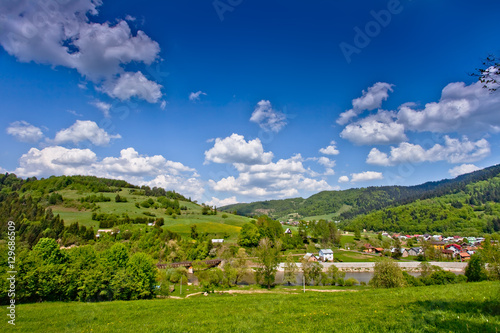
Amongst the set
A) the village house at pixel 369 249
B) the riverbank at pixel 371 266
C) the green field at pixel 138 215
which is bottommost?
the village house at pixel 369 249

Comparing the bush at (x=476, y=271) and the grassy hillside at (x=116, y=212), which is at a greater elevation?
the grassy hillside at (x=116, y=212)

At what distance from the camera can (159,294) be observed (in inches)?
1708

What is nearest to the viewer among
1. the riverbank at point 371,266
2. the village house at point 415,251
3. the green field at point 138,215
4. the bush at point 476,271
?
the bush at point 476,271

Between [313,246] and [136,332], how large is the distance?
11486 centimetres

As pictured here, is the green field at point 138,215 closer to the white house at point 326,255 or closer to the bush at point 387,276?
the white house at point 326,255

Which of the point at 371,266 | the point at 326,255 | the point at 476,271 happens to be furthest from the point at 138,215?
the point at 476,271

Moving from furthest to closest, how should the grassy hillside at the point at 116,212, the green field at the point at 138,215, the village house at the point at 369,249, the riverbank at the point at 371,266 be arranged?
the grassy hillside at the point at 116,212, the green field at the point at 138,215, the village house at the point at 369,249, the riverbank at the point at 371,266

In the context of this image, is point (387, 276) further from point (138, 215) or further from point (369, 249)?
point (138, 215)

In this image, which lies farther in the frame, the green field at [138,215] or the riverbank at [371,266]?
the green field at [138,215]

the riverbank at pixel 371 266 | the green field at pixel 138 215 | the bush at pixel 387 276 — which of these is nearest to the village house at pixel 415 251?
the riverbank at pixel 371 266

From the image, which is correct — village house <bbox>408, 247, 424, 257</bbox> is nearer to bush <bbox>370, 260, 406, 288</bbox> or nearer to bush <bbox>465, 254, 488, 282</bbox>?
bush <bbox>465, 254, 488, 282</bbox>

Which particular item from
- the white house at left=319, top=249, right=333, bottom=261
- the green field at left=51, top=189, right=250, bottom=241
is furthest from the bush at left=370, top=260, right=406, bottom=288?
the green field at left=51, top=189, right=250, bottom=241

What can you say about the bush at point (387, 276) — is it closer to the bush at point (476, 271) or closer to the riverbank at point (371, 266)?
the bush at point (476, 271)

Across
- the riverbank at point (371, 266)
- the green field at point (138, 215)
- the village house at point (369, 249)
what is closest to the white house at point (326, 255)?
the riverbank at point (371, 266)
